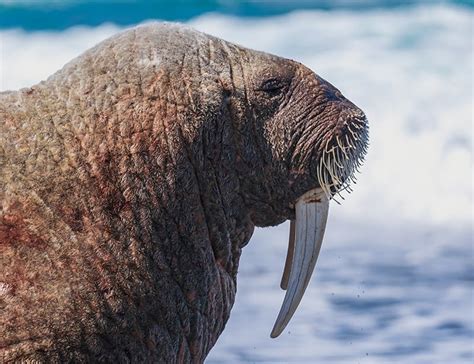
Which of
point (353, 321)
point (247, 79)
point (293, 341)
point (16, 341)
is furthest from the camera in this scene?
point (353, 321)

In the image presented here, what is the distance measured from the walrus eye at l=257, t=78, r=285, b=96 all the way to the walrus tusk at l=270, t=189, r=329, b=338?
2.04ft

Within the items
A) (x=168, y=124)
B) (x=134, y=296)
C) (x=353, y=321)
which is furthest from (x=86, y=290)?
(x=353, y=321)

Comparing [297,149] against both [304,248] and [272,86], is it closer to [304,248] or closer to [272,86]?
[272,86]

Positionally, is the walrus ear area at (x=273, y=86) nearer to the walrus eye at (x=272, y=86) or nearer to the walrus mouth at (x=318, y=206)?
the walrus eye at (x=272, y=86)

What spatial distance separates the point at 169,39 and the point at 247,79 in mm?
496

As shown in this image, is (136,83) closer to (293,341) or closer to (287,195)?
(287,195)

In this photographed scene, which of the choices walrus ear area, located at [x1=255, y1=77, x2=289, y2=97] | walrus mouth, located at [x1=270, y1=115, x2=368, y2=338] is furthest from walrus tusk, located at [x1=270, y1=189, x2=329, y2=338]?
walrus ear area, located at [x1=255, y1=77, x2=289, y2=97]

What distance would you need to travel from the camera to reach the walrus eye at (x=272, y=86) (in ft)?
25.5

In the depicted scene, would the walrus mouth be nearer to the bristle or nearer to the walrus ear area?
the bristle

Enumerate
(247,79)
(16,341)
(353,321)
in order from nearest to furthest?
(16,341) < (247,79) < (353,321)

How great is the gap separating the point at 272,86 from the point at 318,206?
2.49ft

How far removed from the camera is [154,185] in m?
7.24

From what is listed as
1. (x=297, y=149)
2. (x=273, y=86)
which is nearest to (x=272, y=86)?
(x=273, y=86)

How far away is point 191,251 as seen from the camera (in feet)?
24.3
